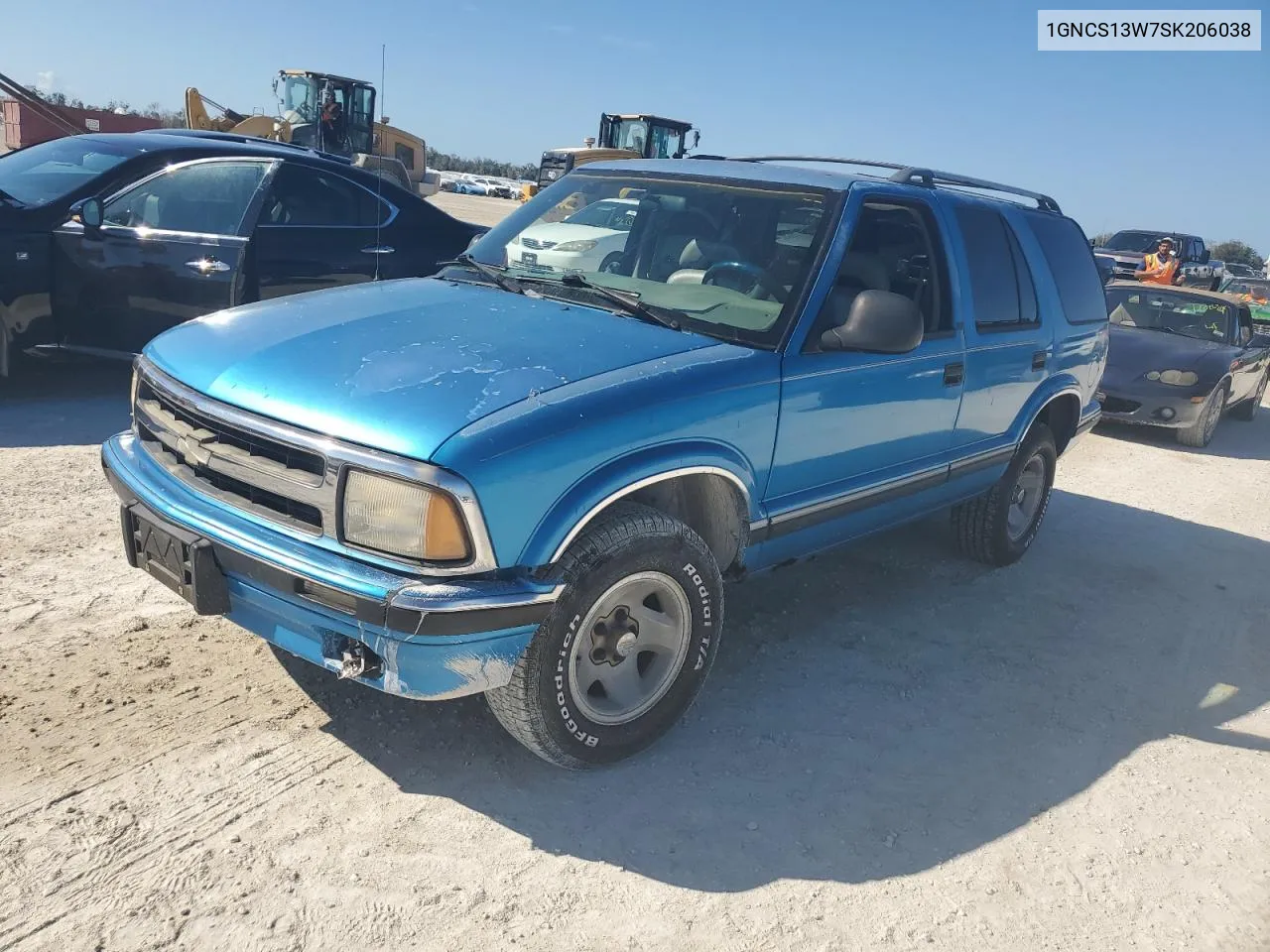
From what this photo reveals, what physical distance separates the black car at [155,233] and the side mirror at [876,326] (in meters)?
4.27

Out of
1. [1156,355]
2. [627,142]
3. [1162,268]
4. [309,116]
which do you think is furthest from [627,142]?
[1156,355]

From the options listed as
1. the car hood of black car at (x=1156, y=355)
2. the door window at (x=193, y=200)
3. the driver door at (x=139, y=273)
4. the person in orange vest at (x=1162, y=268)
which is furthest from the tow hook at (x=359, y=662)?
the person in orange vest at (x=1162, y=268)

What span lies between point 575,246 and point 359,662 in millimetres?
2070

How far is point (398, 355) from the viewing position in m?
3.04

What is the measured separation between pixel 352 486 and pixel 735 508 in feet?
4.52

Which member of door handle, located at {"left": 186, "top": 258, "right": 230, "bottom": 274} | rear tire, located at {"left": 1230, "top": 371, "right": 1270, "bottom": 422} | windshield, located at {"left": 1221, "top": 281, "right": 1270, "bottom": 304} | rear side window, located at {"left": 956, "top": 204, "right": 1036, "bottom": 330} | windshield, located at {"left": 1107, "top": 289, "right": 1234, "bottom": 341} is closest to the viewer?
rear side window, located at {"left": 956, "top": 204, "right": 1036, "bottom": 330}

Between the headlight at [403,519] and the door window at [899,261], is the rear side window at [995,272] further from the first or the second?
the headlight at [403,519]

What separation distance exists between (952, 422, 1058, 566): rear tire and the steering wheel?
2.07m

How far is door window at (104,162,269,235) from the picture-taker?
6.45m

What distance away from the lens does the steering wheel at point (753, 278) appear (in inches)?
146

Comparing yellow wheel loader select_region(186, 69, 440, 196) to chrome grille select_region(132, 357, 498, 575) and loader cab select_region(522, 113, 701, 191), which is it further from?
chrome grille select_region(132, 357, 498, 575)

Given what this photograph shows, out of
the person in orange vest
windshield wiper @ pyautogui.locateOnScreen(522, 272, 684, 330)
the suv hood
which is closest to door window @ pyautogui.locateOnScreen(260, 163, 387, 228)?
the suv hood

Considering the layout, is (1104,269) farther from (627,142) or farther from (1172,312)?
(627,142)

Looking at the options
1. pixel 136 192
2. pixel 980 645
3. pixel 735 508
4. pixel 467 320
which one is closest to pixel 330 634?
pixel 467 320
